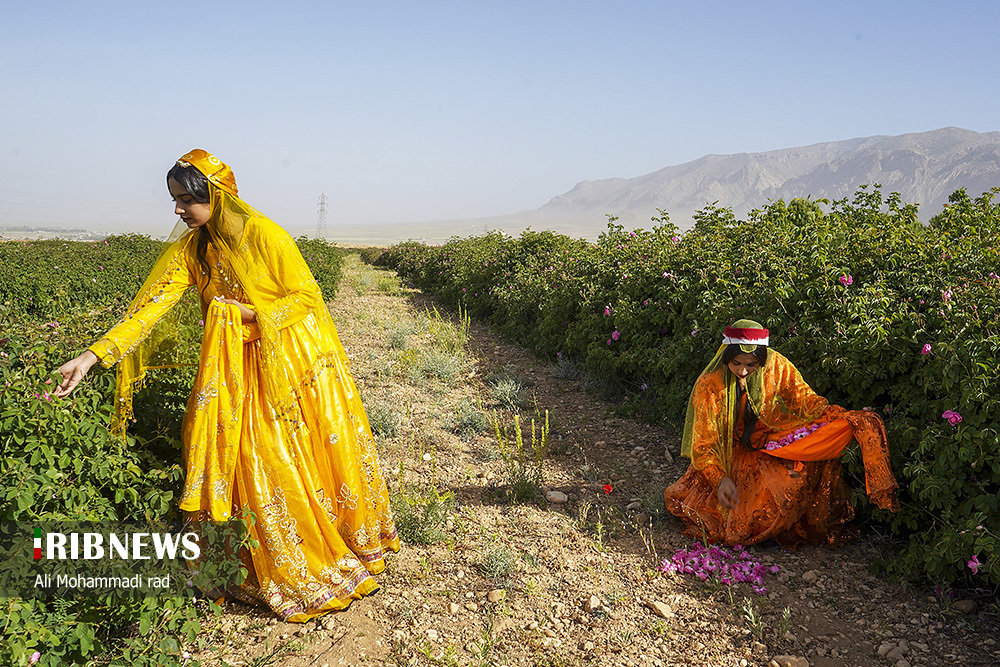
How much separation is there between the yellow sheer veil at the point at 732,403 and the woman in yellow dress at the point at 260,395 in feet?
5.93

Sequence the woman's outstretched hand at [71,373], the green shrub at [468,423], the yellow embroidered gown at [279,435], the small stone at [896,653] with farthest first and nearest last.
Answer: the green shrub at [468,423], the small stone at [896,653], the yellow embroidered gown at [279,435], the woman's outstretched hand at [71,373]

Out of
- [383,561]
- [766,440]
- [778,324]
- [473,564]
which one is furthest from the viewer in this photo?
[778,324]

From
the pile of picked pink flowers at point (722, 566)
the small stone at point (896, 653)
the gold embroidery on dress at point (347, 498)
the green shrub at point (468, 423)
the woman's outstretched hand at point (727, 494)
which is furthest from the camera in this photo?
the green shrub at point (468, 423)

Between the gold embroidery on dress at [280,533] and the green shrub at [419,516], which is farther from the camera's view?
the green shrub at [419,516]

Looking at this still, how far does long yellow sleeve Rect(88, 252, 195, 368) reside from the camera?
2.25 meters

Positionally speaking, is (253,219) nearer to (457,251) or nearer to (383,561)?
(383,561)

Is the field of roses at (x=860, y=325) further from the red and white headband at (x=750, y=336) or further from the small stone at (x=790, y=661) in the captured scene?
the small stone at (x=790, y=661)

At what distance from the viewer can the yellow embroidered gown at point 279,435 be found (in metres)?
2.39

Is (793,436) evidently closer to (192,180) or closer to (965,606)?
(965,606)

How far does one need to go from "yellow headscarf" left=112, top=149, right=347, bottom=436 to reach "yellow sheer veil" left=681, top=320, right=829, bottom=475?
207 centimetres

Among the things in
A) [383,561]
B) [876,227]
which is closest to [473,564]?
[383,561]

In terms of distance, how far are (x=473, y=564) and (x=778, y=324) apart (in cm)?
237

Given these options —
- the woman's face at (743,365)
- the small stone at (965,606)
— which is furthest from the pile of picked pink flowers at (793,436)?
the small stone at (965,606)

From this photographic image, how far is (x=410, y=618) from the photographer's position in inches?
106
